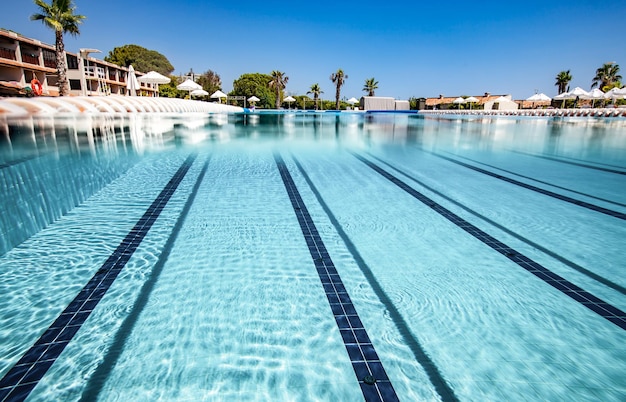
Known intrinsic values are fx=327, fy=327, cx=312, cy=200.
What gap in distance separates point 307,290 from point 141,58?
6534cm

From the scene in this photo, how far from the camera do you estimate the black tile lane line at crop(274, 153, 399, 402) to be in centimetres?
145

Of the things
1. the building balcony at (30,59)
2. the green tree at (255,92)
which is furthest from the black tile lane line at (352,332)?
the green tree at (255,92)

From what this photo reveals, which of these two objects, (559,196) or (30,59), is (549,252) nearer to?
(559,196)

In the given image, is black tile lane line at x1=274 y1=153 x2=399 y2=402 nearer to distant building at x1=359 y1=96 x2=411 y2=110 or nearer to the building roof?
distant building at x1=359 y1=96 x2=411 y2=110

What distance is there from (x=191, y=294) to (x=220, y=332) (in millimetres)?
450

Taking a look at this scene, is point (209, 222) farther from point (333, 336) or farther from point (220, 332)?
point (333, 336)

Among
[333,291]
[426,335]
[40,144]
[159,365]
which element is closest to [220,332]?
[159,365]

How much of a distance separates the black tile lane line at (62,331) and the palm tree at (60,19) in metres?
19.6

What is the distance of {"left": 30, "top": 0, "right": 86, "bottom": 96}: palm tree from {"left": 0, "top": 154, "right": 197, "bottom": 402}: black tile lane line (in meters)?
19.6

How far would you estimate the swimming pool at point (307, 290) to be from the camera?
4.92ft

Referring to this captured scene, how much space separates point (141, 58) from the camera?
181ft

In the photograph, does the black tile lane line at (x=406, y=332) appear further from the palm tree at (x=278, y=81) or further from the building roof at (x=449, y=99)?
the building roof at (x=449, y=99)

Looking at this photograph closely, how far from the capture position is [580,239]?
303 centimetres

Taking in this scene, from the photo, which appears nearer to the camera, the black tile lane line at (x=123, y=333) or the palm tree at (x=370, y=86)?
the black tile lane line at (x=123, y=333)
